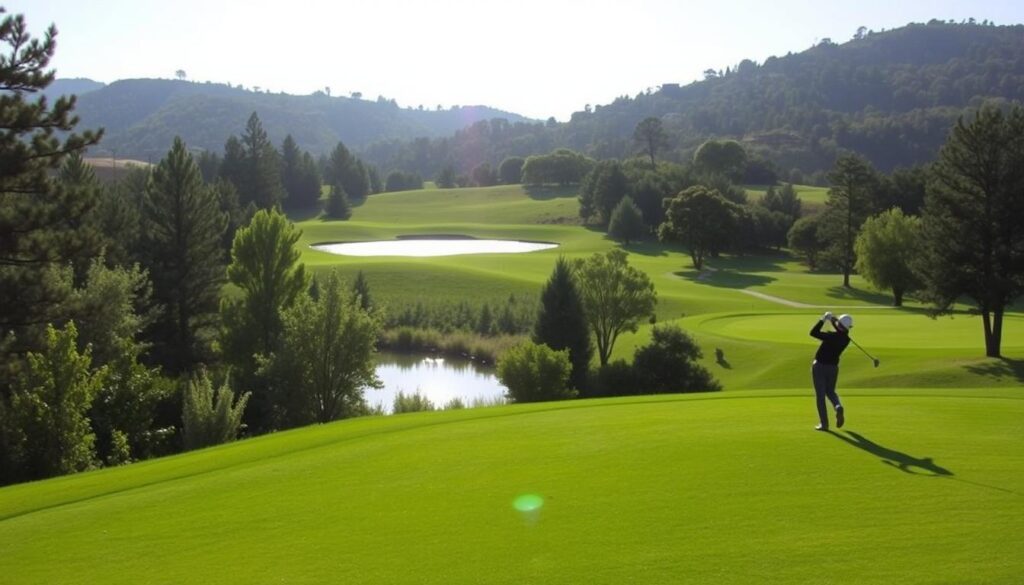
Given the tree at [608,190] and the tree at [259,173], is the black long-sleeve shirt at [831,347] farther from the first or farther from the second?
the tree at [259,173]

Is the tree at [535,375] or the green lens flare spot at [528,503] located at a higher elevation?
the green lens flare spot at [528,503]

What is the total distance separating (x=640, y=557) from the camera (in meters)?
8.01

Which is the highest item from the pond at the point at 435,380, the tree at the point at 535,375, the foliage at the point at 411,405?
the tree at the point at 535,375

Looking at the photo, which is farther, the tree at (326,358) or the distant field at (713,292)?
the distant field at (713,292)

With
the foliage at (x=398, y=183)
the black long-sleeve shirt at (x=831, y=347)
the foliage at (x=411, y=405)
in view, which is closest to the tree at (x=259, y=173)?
the foliage at (x=398, y=183)

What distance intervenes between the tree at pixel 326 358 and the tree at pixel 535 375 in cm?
688

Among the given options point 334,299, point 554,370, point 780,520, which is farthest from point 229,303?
point 780,520

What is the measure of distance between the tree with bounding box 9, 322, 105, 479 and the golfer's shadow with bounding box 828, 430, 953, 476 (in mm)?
18719

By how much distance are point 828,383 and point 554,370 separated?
2284cm

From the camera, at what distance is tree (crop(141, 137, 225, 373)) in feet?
148

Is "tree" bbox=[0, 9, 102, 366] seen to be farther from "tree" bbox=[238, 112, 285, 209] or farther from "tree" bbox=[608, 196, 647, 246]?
"tree" bbox=[238, 112, 285, 209]

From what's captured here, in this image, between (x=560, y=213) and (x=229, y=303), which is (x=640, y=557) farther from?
(x=560, y=213)

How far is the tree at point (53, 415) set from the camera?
21172 millimetres

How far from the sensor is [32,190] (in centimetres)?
2155
